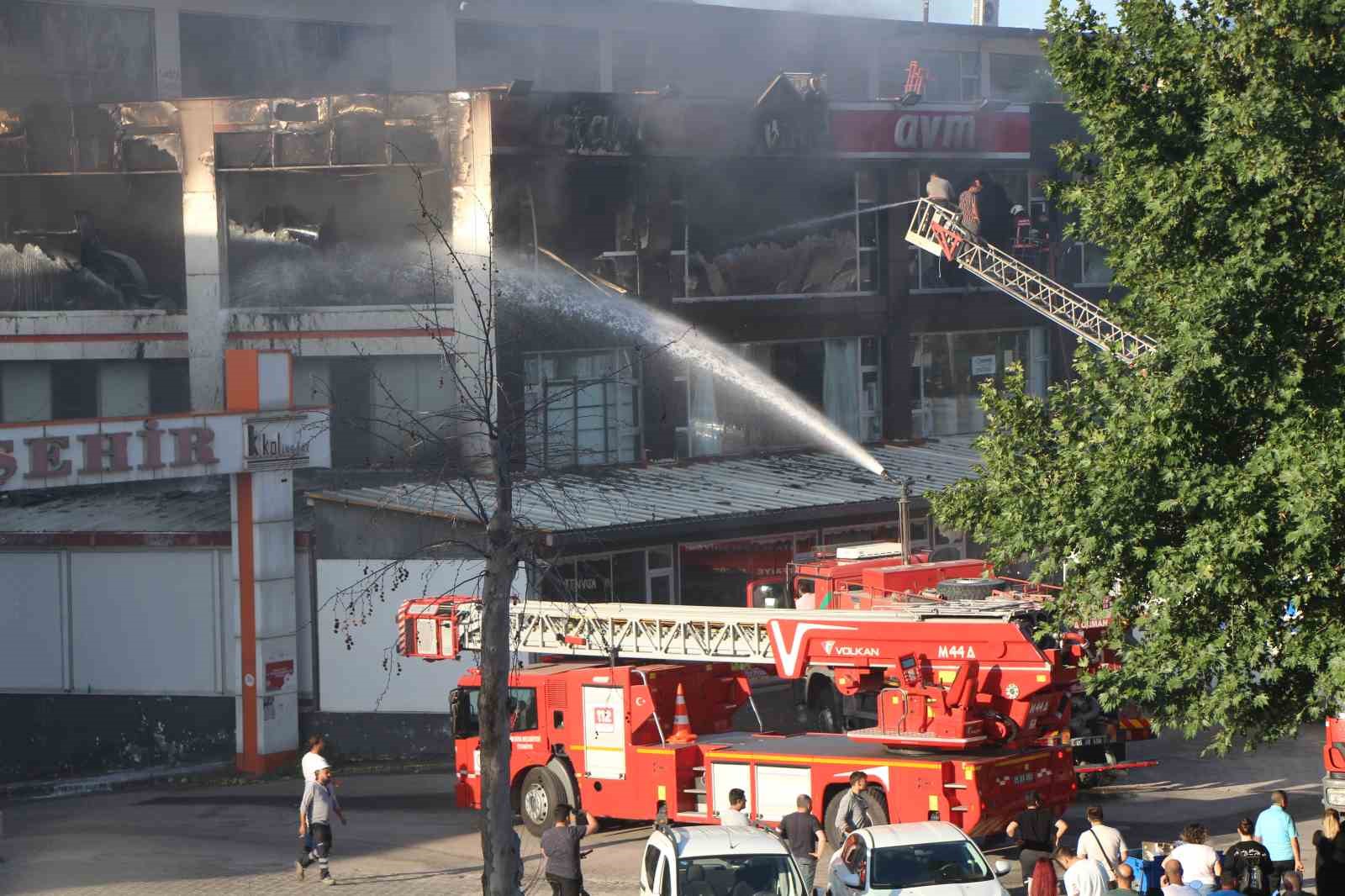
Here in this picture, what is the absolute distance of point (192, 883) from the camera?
19.5 metres

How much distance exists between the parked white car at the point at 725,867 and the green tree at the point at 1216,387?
3.19 m

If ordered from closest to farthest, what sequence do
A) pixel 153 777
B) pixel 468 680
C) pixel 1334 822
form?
pixel 1334 822, pixel 468 680, pixel 153 777

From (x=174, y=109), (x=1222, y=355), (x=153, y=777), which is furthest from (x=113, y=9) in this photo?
(x=1222, y=355)

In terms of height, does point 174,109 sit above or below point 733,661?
above

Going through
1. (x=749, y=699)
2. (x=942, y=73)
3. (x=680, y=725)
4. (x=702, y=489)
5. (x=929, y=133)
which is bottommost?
(x=680, y=725)

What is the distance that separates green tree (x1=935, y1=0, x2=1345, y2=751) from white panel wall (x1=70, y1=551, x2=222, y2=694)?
59.2 ft

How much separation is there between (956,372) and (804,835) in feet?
84.6

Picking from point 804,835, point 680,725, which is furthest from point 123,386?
point 804,835

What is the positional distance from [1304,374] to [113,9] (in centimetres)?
3496

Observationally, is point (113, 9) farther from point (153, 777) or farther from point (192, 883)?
point (192, 883)

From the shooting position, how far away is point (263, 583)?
27719 millimetres

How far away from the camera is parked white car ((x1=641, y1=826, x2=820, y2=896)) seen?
15.2 meters

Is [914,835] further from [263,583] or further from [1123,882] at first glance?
[263,583]

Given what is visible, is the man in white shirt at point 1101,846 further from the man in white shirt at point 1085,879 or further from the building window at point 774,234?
the building window at point 774,234
